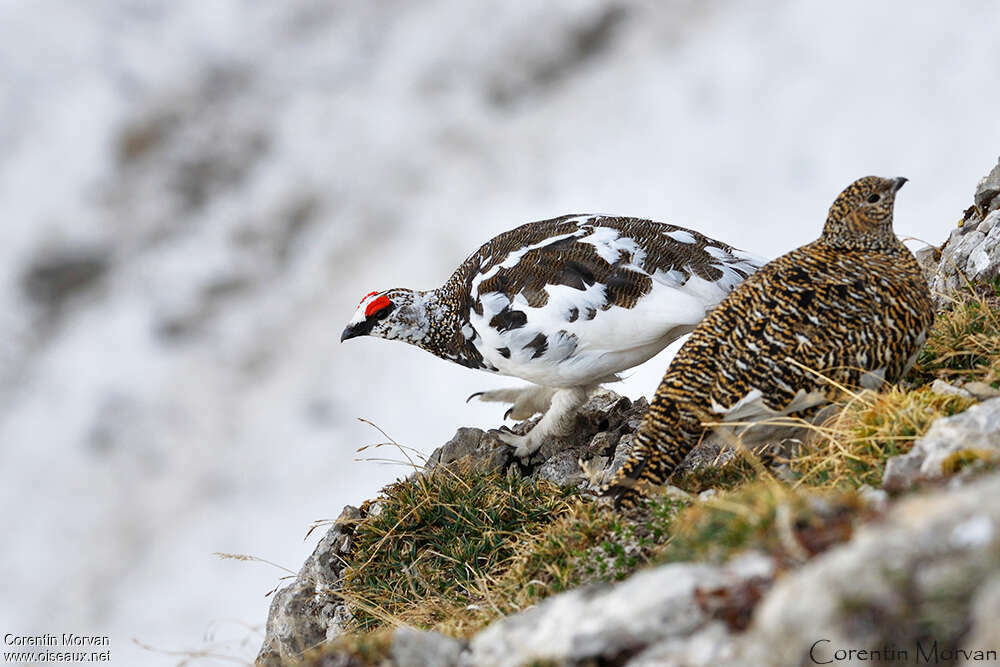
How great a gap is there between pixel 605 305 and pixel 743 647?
3.36 m

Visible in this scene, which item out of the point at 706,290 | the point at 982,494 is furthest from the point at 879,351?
the point at 982,494

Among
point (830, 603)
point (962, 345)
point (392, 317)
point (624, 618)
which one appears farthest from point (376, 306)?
point (830, 603)

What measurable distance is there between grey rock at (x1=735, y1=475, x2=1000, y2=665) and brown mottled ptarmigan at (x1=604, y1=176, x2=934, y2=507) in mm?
2000

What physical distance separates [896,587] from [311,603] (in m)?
4.29

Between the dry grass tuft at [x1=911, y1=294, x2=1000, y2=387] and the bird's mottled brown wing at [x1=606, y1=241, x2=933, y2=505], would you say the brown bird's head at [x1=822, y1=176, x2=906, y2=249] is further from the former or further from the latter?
the dry grass tuft at [x1=911, y1=294, x2=1000, y2=387]

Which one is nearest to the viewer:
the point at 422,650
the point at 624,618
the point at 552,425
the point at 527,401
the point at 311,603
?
the point at 624,618

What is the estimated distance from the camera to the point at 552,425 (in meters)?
5.78

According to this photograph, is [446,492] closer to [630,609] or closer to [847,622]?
[630,609]

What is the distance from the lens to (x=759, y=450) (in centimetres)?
425

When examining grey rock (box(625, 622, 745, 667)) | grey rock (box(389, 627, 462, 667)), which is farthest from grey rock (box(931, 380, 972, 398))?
grey rock (box(389, 627, 462, 667))

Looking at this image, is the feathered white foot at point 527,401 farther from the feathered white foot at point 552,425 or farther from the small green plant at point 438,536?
the small green plant at point 438,536

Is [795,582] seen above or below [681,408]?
below

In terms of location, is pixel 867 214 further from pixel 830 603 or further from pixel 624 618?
pixel 830 603

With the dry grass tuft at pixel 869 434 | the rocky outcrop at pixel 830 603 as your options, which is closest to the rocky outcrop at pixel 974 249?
the dry grass tuft at pixel 869 434
